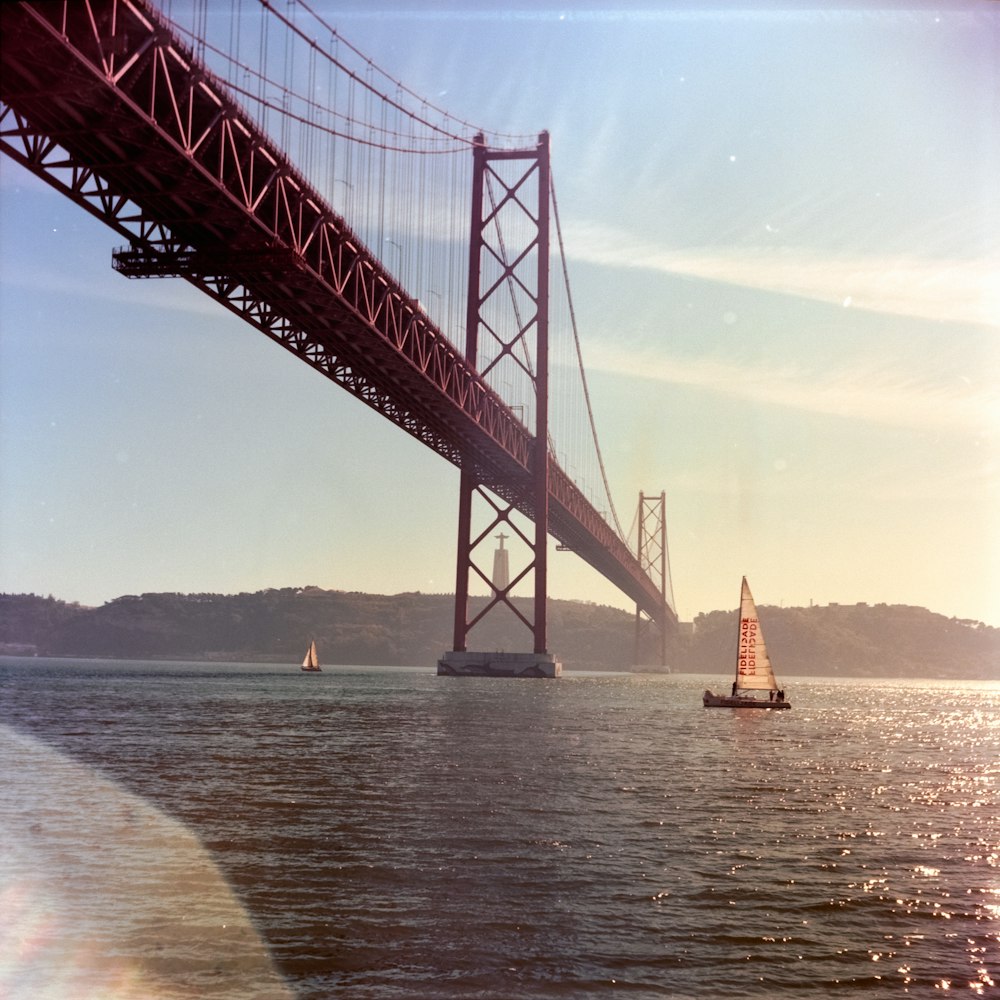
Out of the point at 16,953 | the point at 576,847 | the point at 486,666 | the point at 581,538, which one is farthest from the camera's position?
the point at 581,538

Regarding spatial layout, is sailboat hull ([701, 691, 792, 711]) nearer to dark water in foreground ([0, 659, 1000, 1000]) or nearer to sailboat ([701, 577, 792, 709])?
sailboat ([701, 577, 792, 709])

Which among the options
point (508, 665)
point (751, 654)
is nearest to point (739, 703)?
point (751, 654)

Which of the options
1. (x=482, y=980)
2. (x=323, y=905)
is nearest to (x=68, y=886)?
(x=323, y=905)

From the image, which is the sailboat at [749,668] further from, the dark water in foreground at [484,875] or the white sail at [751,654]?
the dark water in foreground at [484,875]

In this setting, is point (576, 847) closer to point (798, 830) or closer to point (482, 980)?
point (798, 830)

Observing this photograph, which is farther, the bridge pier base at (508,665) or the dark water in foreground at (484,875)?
the bridge pier base at (508,665)

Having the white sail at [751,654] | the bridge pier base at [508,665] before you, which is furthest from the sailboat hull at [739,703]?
the bridge pier base at [508,665]

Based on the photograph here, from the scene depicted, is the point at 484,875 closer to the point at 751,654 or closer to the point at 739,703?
the point at 739,703
